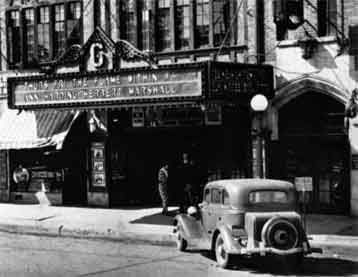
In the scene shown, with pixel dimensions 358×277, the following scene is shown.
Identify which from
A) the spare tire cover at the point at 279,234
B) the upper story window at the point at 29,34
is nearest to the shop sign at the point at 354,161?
the spare tire cover at the point at 279,234

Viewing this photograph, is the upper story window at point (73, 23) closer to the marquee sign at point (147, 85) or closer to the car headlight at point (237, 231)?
the marquee sign at point (147, 85)

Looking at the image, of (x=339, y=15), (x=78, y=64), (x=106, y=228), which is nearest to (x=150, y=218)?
(x=106, y=228)

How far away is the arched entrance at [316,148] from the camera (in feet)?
57.6

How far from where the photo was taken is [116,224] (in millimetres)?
17141

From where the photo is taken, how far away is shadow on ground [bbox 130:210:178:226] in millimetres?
17094

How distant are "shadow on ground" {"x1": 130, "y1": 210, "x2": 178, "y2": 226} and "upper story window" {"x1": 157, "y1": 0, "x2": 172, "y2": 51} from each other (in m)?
5.17

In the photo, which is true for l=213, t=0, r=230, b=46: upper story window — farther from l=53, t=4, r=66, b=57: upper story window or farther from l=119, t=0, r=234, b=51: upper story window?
l=53, t=4, r=66, b=57: upper story window

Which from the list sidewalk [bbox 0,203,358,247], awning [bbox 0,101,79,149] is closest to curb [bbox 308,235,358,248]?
Answer: sidewalk [bbox 0,203,358,247]

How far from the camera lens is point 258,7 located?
18.4 metres

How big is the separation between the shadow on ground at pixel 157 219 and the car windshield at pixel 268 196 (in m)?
→ 5.12

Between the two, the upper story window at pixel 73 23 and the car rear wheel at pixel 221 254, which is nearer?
the car rear wheel at pixel 221 254

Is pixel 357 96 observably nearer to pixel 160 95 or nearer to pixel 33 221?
pixel 160 95

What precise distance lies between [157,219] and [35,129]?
6.03 meters

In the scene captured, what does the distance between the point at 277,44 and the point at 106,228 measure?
22.3ft
